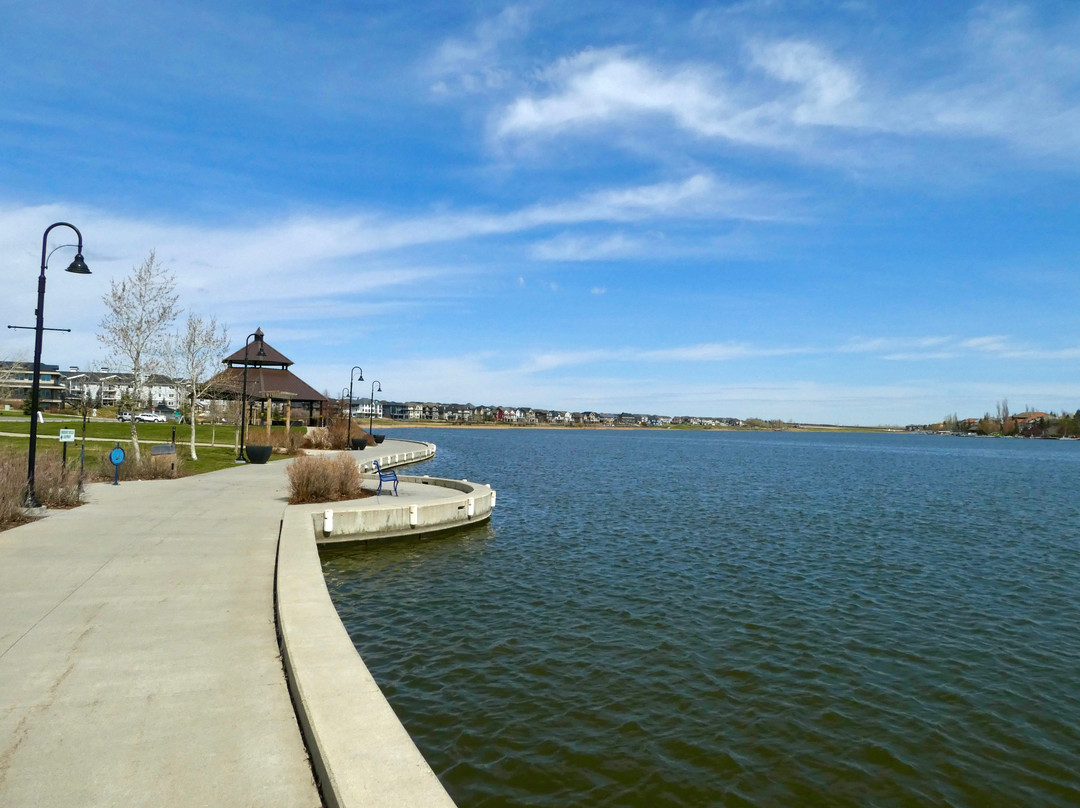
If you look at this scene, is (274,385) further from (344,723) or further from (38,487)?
(344,723)

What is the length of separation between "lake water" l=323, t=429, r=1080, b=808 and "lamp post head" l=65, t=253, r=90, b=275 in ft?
26.0

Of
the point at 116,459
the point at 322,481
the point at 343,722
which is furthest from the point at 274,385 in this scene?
the point at 343,722

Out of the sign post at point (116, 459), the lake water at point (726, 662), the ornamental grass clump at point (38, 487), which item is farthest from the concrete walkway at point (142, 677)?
the sign post at point (116, 459)

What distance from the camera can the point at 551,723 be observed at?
7.39 meters

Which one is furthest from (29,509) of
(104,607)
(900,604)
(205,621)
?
(900,604)

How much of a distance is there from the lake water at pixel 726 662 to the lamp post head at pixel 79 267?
7916 mm

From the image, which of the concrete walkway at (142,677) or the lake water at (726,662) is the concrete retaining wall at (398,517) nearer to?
the lake water at (726,662)

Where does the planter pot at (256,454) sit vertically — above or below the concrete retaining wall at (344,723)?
above

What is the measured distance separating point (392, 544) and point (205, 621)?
8705 mm

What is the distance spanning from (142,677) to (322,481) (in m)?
12.6

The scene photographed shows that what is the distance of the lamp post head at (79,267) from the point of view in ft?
46.7

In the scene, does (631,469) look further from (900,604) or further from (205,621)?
(205,621)

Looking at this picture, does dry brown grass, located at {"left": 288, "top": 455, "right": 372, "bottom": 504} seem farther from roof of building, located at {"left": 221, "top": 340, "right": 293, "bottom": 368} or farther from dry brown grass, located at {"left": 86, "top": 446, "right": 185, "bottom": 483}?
roof of building, located at {"left": 221, "top": 340, "right": 293, "bottom": 368}

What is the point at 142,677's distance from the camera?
6.01 metres
